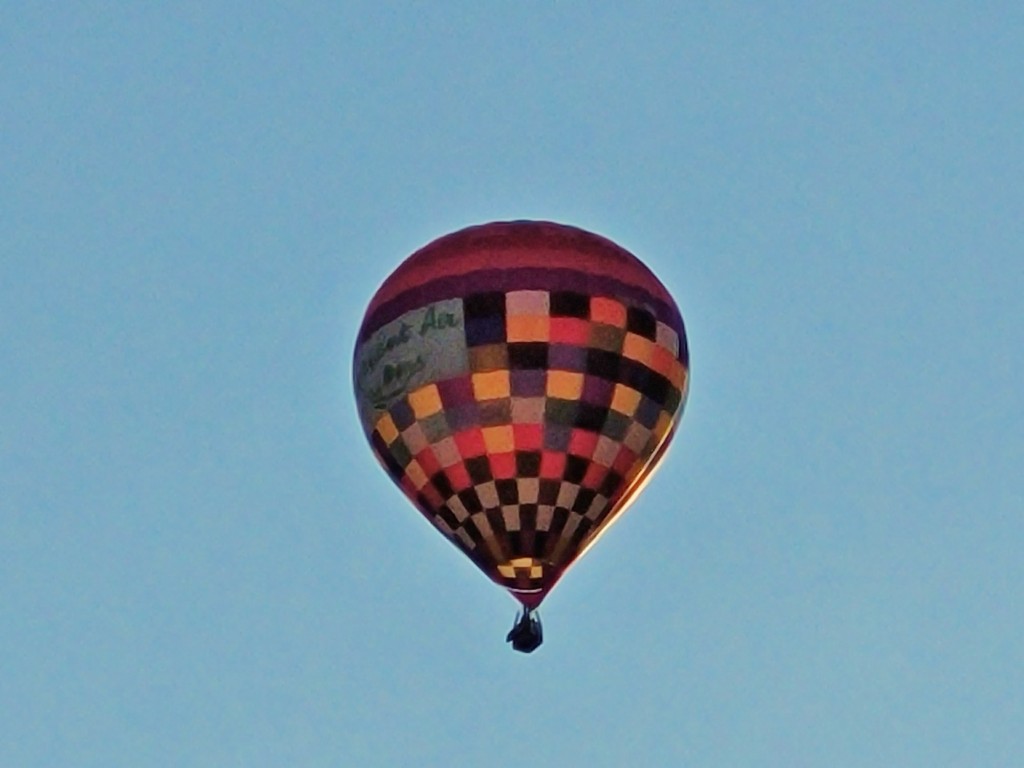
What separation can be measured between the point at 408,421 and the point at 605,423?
1.90m

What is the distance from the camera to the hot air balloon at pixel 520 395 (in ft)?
148

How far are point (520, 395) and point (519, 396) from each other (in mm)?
14

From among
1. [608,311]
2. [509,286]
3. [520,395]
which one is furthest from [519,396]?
[608,311]

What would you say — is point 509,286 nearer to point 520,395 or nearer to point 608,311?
point 608,311

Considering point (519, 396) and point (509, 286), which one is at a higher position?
point (509, 286)

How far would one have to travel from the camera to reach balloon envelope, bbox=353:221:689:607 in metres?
45.0

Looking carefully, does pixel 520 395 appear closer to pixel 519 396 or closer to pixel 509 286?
pixel 519 396

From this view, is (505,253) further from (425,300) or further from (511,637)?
(511,637)

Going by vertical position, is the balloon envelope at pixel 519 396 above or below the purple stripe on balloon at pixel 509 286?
below

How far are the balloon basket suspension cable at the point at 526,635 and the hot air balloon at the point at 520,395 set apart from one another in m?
0.01

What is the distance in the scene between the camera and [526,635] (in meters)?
45.1

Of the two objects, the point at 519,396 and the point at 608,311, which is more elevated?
the point at 608,311

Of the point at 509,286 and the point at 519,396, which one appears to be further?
the point at 509,286

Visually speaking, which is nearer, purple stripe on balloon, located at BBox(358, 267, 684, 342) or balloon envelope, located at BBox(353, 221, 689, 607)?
balloon envelope, located at BBox(353, 221, 689, 607)
